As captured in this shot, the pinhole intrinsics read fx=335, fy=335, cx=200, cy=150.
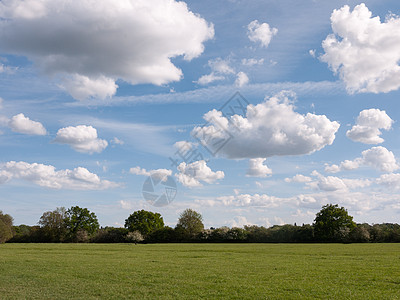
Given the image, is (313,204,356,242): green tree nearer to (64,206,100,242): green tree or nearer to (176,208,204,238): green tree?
(176,208,204,238): green tree

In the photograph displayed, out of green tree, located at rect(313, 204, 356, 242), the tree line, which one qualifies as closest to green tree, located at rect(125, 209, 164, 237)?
the tree line

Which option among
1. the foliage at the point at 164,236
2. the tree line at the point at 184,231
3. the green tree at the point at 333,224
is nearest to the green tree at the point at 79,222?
the tree line at the point at 184,231

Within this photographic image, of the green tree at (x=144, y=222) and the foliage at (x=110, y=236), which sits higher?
the green tree at (x=144, y=222)

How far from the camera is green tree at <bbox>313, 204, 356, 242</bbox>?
95.4 meters

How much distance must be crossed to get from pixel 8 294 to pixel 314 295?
51.5 feet

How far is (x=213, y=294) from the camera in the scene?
1722 centimetres

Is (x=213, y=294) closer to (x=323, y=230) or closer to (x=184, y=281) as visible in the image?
(x=184, y=281)

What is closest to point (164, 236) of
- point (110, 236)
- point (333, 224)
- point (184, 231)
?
point (184, 231)

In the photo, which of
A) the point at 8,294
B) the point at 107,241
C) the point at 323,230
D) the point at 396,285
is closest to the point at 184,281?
the point at 8,294

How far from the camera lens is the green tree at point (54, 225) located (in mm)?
115312

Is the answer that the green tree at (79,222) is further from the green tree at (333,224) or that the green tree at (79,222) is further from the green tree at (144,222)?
the green tree at (333,224)

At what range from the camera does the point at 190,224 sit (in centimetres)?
11688

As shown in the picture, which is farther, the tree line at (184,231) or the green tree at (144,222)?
the green tree at (144,222)

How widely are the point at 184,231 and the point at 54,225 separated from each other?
46312 mm
